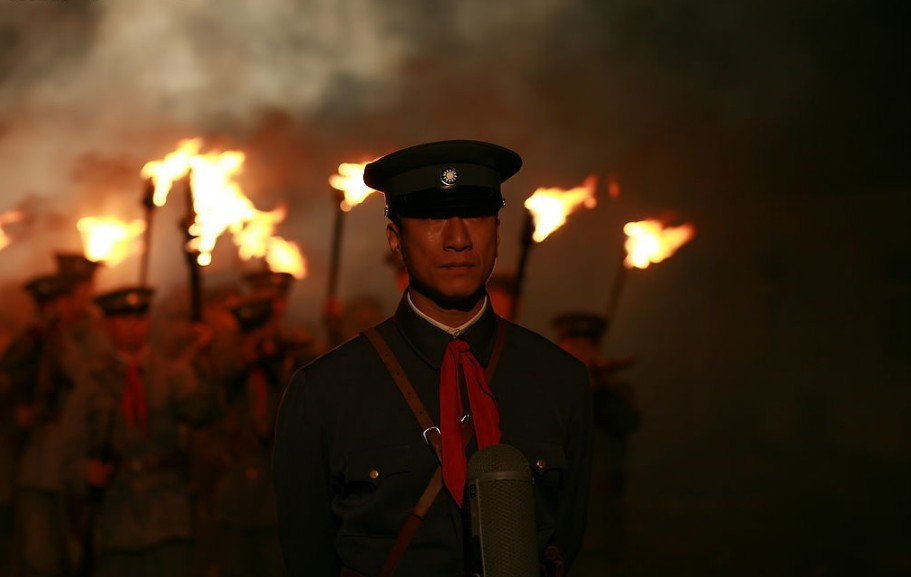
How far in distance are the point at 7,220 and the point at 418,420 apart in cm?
874

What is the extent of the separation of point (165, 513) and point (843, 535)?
5.73 metres

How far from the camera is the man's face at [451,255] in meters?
2.69

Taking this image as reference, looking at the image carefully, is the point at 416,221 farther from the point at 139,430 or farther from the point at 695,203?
the point at 695,203

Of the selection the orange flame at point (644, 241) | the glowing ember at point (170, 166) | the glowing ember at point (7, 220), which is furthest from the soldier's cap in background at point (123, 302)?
the glowing ember at point (7, 220)

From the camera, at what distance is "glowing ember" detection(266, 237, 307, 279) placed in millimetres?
10109

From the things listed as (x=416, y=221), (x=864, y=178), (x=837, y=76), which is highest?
(x=837, y=76)

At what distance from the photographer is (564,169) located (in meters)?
10.9

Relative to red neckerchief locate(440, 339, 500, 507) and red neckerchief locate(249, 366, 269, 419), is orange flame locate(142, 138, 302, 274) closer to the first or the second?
red neckerchief locate(249, 366, 269, 419)

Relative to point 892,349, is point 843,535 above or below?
below

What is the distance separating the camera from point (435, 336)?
2.79m

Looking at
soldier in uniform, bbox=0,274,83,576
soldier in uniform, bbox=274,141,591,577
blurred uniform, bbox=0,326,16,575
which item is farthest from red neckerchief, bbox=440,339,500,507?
blurred uniform, bbox=0,326,16,575

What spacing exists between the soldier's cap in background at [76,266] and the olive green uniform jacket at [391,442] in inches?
217

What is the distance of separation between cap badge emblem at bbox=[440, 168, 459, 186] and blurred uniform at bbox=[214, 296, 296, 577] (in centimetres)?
443

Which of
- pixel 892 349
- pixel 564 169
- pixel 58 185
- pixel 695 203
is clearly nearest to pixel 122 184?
pixel 58 185
